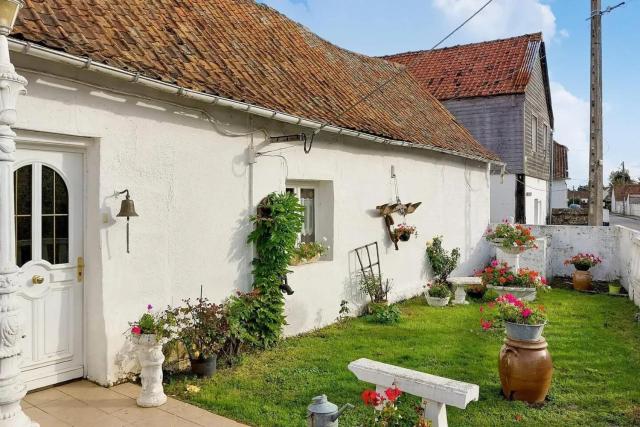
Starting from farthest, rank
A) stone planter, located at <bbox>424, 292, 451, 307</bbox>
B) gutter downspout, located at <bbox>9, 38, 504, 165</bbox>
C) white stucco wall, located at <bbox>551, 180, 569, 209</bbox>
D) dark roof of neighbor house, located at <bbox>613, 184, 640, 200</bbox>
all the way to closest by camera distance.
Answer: dark roof of neighbor house, located at <bbox>613, 184, 640, 200</bbox>, white stucco wall, located at <bbox>551, 180, 569, 209</bbox>, stone planter, located at <bbox>424, 292, 451, 307</bbox>, gutter downspout, located at <bbox>9, 38, 504, 165</bbox>

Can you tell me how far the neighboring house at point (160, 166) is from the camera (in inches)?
188

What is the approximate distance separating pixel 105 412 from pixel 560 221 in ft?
66.3

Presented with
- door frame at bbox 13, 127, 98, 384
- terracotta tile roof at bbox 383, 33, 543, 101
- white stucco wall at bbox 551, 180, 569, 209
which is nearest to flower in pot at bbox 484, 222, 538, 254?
terracotta tile roof at bbox 383, 33, 543, 101

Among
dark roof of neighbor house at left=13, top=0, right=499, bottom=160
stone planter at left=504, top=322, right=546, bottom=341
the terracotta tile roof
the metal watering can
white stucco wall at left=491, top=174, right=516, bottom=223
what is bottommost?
the metal watering can

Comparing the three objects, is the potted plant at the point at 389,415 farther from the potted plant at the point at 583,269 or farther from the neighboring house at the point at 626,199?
the neighboring house at the point at 626,199

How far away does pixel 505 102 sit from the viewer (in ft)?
56.3

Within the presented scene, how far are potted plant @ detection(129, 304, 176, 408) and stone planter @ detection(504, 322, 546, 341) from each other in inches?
139

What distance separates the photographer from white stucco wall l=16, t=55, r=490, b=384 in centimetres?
504

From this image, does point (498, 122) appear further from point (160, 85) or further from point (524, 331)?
point (160, 85)

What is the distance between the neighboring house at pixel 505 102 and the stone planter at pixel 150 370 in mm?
13991

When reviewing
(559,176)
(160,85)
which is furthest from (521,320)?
(559,176)

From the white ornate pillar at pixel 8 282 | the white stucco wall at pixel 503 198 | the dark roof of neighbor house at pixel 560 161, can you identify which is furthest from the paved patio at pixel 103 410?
the dark roof of neighbor house at pixel 560 161

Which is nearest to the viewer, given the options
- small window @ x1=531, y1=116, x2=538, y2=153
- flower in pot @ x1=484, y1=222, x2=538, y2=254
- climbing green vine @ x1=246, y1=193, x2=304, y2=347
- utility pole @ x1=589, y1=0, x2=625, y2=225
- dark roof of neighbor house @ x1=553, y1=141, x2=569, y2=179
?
climbing green vine @ x1=246, y1=193, x2=304, y2=347

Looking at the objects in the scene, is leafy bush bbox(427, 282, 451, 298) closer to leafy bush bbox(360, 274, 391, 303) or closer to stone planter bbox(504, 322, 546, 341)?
leafy bush bbox(360, 274, 391, 303)
